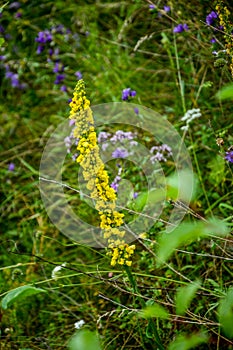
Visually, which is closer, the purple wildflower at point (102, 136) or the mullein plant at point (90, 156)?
the mullein plant at point (90, 156)

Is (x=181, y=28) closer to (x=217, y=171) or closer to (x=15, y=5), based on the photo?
(x=217, y=171)

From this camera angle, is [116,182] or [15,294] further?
[116,182]

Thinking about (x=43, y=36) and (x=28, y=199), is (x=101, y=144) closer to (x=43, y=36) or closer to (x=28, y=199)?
(x=28, y=199)

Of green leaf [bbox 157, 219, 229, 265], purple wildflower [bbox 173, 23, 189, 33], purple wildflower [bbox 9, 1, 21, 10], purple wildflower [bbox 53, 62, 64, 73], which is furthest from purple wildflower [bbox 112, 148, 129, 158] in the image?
purple wildflower [bbox 9, 1, 21, 10]

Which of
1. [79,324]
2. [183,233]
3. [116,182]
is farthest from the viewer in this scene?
[116,182]

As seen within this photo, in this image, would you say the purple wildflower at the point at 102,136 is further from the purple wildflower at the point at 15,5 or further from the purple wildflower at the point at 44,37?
the purple wildflower at the point at 15,5

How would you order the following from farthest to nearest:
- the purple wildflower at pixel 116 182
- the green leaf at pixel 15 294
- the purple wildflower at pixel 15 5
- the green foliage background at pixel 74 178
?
the purple wildflower at pixel 15 5, the purple wildflower at pixel 116 182, the green foliage background at pixel 74 178, the green leaf at pixel 15 294

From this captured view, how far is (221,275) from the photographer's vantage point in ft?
4.74

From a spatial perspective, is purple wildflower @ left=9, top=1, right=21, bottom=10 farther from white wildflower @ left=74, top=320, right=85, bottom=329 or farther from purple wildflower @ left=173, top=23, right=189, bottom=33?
white wildflower @ left=74, top=320, right=85, bottom=329

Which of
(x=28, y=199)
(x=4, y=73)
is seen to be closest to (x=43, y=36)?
(x=4, y=73)

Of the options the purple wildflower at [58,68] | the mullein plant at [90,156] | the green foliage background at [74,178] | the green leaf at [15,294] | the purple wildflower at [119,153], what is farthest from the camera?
the purple wildflower at [58,68]

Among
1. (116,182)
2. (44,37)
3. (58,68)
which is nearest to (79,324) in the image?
(116,182)

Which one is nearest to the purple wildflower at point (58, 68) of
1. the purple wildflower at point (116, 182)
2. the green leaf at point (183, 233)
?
the purple wildflower at point (116, 182)

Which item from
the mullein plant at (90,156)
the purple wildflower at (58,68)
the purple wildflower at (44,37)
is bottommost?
the purple wildflower at (58,68)
